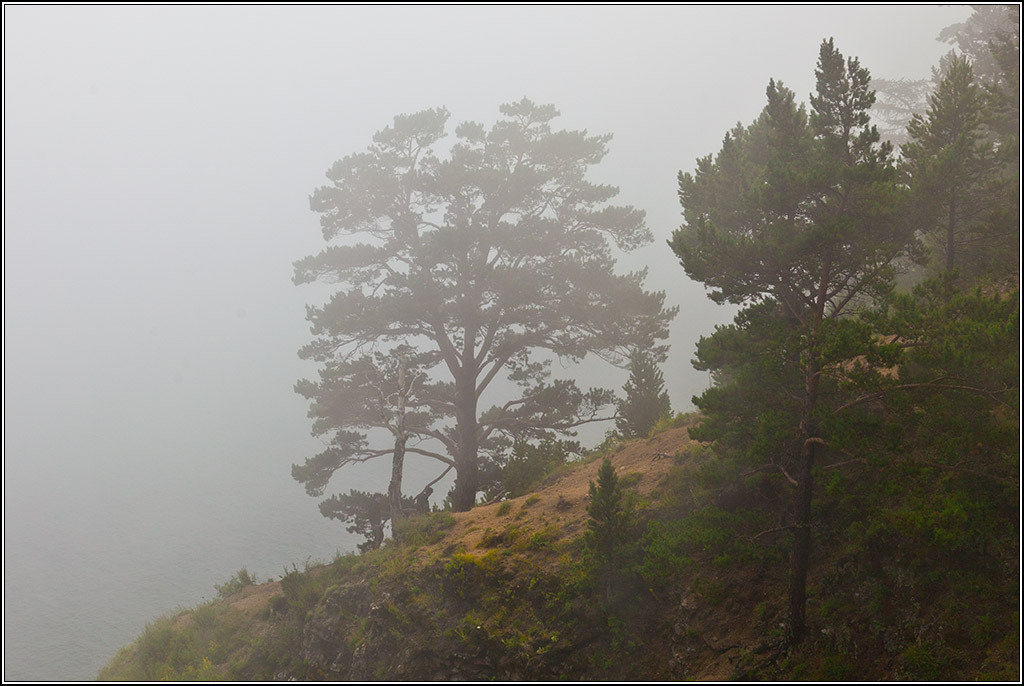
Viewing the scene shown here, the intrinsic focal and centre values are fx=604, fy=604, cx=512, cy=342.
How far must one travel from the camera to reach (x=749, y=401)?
9.41 metres

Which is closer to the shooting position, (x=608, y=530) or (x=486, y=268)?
(x=608, y=530)

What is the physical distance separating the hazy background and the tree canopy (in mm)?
9822

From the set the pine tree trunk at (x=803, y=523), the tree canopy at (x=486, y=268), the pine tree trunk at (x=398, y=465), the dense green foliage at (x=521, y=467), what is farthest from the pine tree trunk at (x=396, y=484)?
the pine tree trunk at (x=803, y=523)

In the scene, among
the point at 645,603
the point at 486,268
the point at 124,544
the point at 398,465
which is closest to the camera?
the point at 645,603

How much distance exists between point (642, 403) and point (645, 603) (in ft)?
30.3

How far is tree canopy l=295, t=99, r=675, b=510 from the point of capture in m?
20.8

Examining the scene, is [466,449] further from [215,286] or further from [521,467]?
[215,286]

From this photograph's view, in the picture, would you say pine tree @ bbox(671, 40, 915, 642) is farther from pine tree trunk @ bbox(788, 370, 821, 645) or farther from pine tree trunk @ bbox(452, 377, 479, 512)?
pine tree trunk @ bbox(452, 377, 479, 512)

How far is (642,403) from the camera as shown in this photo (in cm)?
1886

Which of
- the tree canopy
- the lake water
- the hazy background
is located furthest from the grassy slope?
the lake water

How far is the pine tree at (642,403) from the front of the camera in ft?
61.6

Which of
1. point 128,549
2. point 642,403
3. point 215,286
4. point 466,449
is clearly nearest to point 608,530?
point 642,403

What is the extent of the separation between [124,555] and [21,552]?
30.3 ft

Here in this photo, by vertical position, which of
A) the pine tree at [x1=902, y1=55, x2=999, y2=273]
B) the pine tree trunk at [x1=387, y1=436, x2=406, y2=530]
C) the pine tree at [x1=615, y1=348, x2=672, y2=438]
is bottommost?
the pine tree trunk at [x1=387, y1=436, x2=406, y2=530]
